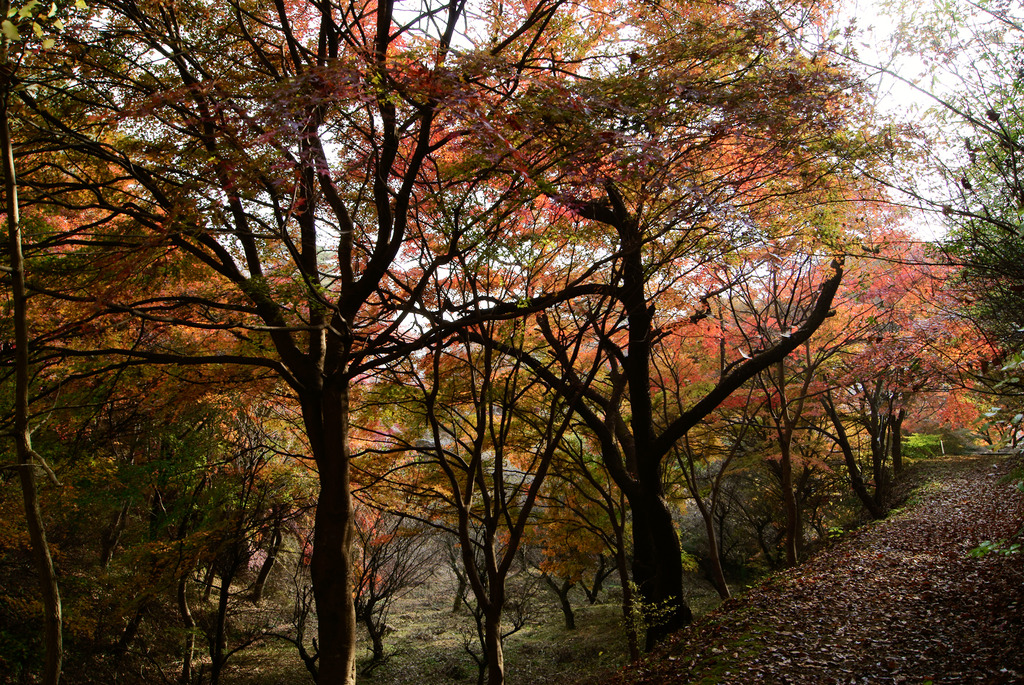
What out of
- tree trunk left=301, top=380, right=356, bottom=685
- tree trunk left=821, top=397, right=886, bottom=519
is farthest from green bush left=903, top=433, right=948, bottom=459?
tree trunk left=301, top=380, right=356, bottom=685

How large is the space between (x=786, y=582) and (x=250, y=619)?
44.1 feet

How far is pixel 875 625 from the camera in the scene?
5.52 meters

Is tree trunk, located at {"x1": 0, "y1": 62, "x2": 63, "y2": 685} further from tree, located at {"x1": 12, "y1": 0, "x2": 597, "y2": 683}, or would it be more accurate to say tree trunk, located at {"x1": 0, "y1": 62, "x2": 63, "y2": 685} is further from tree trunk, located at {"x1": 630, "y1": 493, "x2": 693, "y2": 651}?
tree trunk, located at {"x1": 630, "y1": 493, "x2": 693, "y2": 651}

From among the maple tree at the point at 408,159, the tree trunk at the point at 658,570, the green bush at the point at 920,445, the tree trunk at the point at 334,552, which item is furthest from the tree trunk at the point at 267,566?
the green bush at the point at 920,445

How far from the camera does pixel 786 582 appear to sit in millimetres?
7574

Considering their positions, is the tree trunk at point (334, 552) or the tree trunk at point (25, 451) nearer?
the tree trunk at point (25, 451)

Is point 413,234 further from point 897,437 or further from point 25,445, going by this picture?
point 897,437

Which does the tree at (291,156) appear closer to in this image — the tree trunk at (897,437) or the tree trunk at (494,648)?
the tree trunk at (494,648)

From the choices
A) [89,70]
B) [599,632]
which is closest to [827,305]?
[89,70]

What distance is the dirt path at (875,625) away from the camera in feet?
14.8

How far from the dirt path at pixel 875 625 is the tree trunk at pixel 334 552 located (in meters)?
2.80

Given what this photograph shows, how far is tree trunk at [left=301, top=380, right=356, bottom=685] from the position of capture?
562 centimetres

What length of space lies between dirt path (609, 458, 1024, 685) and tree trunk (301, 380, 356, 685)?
2800 millimetres

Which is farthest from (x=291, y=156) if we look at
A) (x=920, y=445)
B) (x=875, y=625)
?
(x=920, y=445)
